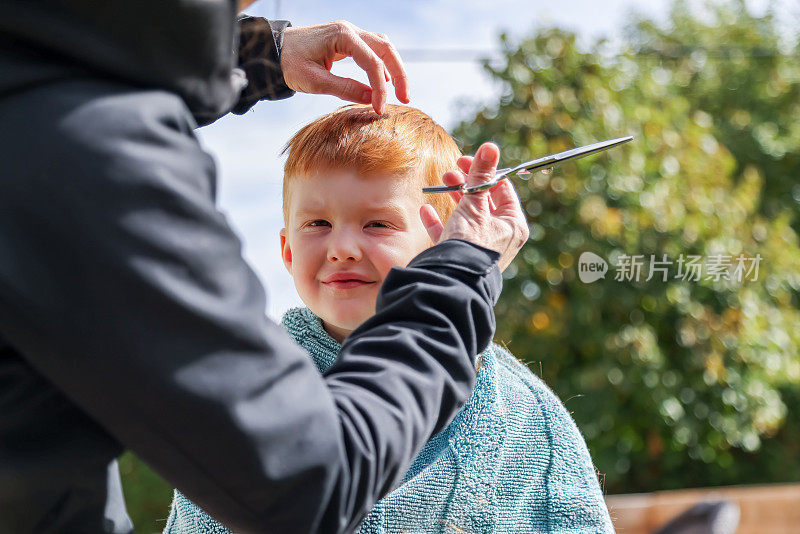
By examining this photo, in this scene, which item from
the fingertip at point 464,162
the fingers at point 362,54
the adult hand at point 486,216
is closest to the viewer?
the adult hand at point 486,216

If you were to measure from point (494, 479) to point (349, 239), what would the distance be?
0.47 meters

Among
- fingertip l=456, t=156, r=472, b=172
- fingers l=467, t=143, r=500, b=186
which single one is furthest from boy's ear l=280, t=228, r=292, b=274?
fingers l=467, t=143, r=500, b=186

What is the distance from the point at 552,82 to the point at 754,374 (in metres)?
1.52

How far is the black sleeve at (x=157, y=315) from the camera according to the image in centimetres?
60

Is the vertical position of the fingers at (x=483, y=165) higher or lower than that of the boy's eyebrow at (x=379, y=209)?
higher

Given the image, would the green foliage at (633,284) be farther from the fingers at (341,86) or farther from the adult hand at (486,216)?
the adult hand at (486,216)

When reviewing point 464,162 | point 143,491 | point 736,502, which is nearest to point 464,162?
point 464,162

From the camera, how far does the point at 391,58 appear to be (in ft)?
4.71

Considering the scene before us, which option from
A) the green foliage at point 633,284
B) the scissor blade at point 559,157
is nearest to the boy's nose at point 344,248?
the scissor blade at point 559,157

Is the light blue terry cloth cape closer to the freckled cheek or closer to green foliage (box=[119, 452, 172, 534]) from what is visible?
the freckled cheek

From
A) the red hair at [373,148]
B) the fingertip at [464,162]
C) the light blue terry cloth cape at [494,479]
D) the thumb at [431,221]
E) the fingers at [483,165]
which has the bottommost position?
the light blue terry cloth cape at [494,479]

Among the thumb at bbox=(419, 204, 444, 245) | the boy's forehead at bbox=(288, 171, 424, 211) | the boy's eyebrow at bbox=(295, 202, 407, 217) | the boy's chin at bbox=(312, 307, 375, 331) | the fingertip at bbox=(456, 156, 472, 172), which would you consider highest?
the fingertip at bbox=(456, 156, 472, 172)

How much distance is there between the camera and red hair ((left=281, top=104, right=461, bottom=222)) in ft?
4.94

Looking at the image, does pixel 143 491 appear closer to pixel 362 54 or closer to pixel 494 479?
pixel 494 479
